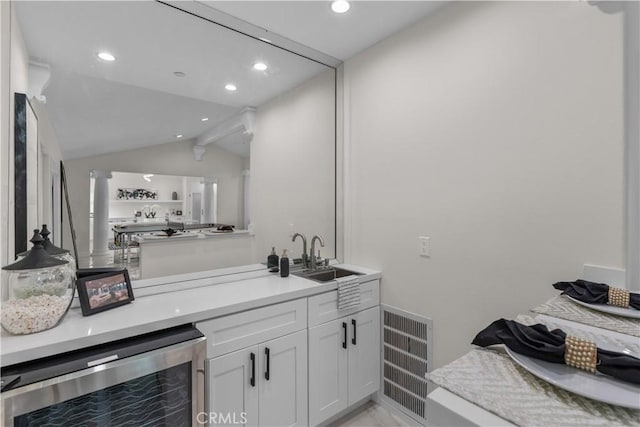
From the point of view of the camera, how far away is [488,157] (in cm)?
172

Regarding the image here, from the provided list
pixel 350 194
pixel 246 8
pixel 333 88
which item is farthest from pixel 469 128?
pixel 246 8

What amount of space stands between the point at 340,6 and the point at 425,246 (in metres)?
1.62

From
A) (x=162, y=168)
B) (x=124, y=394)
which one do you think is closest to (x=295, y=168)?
(x=162, y=168)

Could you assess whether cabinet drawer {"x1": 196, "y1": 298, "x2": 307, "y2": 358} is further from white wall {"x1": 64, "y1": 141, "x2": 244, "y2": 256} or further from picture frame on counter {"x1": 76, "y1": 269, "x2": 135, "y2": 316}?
white wall {"x1": 64, "y1": 141, "x2": 244, "y2": 256}

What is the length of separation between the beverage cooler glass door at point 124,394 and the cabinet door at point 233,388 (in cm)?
13

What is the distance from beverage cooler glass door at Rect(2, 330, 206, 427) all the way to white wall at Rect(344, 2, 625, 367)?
144 centimetres

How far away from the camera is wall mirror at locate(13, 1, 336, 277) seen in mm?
1570

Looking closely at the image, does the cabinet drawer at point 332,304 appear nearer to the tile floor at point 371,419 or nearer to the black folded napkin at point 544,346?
the tile floor at point 371,419

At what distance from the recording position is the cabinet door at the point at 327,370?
1878 mm

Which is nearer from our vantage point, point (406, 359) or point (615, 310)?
point (615, 310)

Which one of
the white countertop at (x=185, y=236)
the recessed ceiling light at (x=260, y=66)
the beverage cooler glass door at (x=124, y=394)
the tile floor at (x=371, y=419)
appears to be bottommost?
the tile floor at (x=371, y=419)

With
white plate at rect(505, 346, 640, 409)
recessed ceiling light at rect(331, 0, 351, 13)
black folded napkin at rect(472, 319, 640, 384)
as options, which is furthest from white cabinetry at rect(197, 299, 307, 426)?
recessed ceiling light at rect(331, 0, 351, 13)

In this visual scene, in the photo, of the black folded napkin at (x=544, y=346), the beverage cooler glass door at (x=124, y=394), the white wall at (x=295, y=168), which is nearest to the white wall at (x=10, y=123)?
the beverage cooler glass door at (x=124, y=394)

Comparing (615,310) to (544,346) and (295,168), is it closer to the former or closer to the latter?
(544,346)
